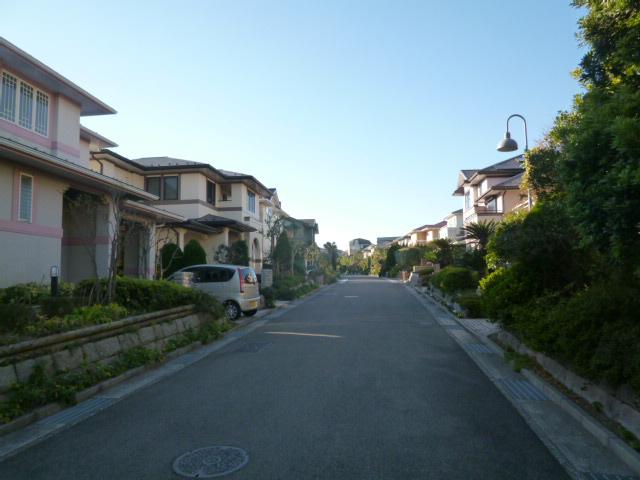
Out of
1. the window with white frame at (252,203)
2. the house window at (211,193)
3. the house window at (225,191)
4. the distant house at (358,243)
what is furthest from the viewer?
the distant house at (358,243)

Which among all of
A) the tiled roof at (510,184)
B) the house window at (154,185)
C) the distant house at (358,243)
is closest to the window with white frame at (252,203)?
the house window at (154,185)

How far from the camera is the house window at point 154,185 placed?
1152 inches

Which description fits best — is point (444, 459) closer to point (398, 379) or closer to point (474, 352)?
point (398, 379)

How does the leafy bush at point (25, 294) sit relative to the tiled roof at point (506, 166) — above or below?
A: below


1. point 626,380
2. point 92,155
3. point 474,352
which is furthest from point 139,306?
point 92,155

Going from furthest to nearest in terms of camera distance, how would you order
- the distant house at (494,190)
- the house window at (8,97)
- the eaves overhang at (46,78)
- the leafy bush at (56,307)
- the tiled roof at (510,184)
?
the distant house at (494,190)
the tiled roof at (510,184)
the house window at (8,97)
the eaves overhang at (46,78)
the leafy bush at (56,307)

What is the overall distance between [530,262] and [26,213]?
12.3m

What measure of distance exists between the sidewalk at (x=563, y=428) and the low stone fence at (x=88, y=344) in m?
6.03

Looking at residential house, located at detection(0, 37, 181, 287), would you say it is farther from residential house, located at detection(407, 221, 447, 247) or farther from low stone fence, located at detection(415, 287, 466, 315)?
residential house, located at detection(407, 221, 447, 247)

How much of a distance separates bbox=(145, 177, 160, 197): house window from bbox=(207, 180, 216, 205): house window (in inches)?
113

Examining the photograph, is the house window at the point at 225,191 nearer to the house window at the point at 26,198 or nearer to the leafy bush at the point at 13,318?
the house window at the point at 26,198

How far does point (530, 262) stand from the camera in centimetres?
1045

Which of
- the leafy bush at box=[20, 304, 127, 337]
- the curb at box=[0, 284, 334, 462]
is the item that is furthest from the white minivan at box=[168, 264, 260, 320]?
the leafy bush at box=[20, 304, 127, 337]

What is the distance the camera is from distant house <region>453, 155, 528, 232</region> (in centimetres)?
3338
